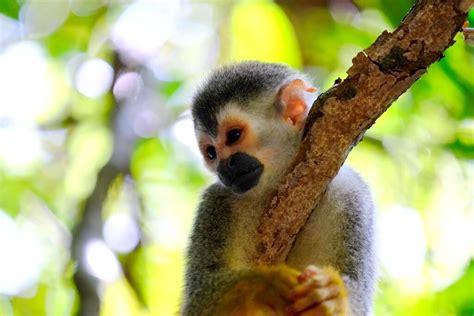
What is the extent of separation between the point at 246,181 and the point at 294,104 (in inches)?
18.8

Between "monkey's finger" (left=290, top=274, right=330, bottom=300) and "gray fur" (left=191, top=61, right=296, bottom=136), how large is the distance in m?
1.05

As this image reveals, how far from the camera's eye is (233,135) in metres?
3.60

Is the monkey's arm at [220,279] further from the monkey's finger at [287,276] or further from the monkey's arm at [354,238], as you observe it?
the monkey's arm at [354,238]

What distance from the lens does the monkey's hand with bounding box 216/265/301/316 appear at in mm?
2826

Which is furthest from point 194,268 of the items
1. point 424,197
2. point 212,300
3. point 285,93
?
point 424,197

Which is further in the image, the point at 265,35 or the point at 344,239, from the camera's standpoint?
the point at 265,35

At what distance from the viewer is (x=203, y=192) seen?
3686 mm

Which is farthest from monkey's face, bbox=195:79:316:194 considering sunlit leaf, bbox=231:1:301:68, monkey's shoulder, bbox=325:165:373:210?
sunlit leaf, bbox=231:1:301:68

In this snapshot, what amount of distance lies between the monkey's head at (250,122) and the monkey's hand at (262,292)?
1.92ft

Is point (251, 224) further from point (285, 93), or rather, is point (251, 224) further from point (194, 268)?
point (285, 93)

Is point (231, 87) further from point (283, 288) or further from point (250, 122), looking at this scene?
point (283, 288)

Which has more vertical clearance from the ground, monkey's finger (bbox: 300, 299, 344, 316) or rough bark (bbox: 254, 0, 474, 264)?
rough bark (bbox: 254, 0, 474, 264)

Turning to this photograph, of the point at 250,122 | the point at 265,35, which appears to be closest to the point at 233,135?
the point at 250,122

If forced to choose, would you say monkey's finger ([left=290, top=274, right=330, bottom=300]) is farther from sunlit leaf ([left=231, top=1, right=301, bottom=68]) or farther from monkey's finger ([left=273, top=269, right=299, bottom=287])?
sunlit leaf ([left=231, top=1, right=301, bottom=68])
